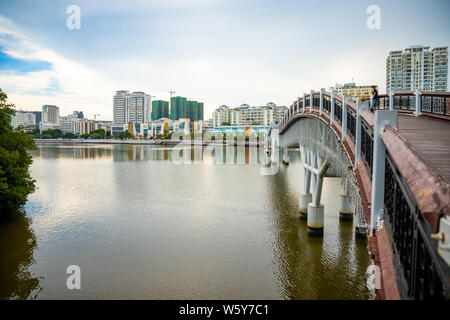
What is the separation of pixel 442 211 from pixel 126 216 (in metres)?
18.9

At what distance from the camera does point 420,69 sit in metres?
99.6

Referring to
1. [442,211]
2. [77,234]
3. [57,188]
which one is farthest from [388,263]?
[57,188]

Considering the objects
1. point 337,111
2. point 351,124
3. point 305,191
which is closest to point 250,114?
point 305,191

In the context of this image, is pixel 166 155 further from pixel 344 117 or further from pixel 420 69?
pixel 420 69

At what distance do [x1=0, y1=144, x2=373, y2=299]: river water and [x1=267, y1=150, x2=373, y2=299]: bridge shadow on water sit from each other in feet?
0.12

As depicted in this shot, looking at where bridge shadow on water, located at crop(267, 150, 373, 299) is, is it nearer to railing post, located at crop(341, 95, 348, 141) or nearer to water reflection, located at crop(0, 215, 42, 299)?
railing post, located at crop(341, 95, 348, 141)

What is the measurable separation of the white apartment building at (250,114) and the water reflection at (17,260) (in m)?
128

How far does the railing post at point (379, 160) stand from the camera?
3852 mm

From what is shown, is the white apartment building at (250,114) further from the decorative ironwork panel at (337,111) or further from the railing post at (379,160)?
the railing post at (379,160)

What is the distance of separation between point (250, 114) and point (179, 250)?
144 m

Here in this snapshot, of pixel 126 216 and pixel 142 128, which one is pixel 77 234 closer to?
pixel 126 216

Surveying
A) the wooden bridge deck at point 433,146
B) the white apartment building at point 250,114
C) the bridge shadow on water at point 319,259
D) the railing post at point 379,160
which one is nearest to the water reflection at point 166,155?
the bridge shadow on water at point 319,259

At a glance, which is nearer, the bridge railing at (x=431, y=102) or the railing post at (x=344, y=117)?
the railing post at (x=344, y=117)

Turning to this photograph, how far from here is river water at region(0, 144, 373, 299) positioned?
420 inches
